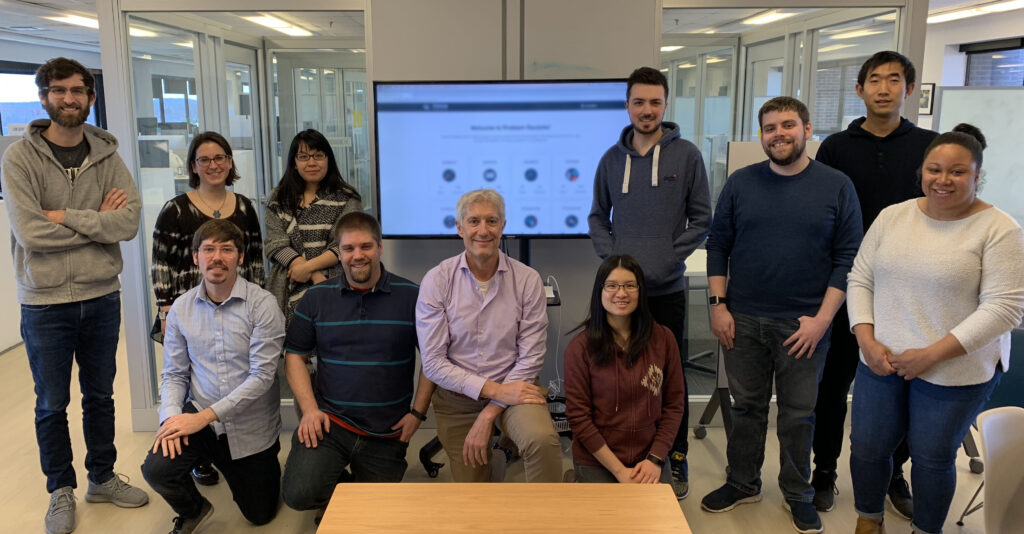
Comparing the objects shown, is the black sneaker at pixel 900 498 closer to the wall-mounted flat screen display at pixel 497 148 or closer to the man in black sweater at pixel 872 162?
the man in black sweater at pixel 872 162

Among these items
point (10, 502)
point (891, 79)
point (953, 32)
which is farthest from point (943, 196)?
point (953, 32)

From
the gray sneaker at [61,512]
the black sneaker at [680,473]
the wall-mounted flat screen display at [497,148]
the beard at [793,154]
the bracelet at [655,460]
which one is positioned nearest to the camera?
the bracelet at [655,460]

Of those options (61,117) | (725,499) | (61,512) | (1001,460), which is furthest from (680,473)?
(61,117)

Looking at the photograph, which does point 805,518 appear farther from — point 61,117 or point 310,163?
point 61,117

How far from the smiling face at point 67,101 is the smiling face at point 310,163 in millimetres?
792

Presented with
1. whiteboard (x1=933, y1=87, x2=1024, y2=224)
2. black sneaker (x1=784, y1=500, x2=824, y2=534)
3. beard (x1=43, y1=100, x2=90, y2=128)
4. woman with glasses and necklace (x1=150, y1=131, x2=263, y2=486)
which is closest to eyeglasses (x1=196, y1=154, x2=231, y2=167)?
woman with glasses and necklace (x1=150, y1=131, x2=263, y2=486)

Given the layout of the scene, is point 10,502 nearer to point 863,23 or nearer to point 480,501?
point 480,501

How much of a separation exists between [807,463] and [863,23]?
2150 millimetres

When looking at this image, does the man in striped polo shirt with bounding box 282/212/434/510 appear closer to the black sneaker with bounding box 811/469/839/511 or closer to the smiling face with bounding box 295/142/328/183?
the smiling face with bounding box 295/142/328/183

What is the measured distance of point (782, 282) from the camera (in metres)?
2.56

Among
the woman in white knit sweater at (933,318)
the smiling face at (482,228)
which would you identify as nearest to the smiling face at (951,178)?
the woman in white knit sweater at (933,318)

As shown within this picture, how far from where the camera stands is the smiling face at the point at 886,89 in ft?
8.61

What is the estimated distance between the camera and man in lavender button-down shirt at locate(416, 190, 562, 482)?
8.26 ft

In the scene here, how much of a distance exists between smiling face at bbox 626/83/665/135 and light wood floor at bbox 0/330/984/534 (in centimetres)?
154
